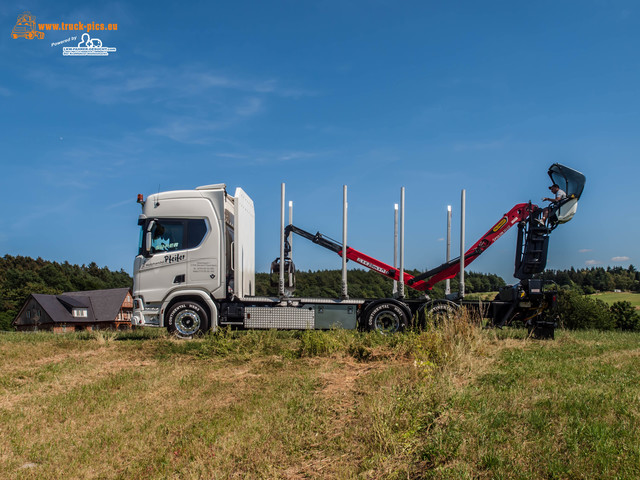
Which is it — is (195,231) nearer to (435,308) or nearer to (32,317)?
(435,308)

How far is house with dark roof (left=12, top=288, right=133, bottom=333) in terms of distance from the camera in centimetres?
7488

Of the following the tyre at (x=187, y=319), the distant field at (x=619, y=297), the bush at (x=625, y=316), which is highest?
the tyre at (x=187, y=319)

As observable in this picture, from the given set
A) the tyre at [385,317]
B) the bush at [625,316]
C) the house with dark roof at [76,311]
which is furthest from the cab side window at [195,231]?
the house with dark roof at [76,311]

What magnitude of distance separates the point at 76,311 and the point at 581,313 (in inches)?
2674

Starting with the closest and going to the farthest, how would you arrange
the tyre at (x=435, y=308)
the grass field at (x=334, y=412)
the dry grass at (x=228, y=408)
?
the grass field at (x=334, y=412) < the dry grass at (x=228, y=408) < the tyre at (x=435, y=308)

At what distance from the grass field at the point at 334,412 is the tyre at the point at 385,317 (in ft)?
9.59

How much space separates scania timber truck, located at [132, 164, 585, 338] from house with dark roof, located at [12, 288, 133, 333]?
64.1 metres

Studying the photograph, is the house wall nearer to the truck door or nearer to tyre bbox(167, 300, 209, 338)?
the truck door

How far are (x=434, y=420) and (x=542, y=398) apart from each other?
184cm

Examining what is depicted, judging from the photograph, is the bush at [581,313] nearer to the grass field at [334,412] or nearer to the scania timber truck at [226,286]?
the scania timber truck at [226,286]

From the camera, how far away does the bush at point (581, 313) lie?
4403 centimetres

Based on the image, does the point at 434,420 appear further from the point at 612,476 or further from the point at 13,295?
the point at 13,295

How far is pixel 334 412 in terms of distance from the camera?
6.60 m

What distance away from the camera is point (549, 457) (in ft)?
15.9
